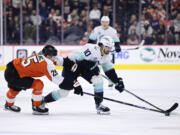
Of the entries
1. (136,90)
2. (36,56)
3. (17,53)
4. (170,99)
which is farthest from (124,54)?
(36,56)

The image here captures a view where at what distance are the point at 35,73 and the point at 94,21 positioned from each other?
6.55 metres

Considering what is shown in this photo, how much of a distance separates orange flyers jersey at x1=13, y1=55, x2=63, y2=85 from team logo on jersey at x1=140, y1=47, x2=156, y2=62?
241 inches

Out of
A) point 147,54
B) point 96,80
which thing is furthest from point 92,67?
point 147,54

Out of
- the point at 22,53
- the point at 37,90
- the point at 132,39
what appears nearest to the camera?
the point at 37,90

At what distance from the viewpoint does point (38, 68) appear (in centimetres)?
436

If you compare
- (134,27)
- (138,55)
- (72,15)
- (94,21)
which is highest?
(72,15)

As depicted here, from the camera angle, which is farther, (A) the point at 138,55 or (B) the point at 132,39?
(B) the point at 132,39

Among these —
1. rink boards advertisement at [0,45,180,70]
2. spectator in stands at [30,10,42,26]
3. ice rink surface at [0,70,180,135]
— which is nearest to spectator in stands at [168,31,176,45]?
rink boards advertisement at [0,45,180,70]

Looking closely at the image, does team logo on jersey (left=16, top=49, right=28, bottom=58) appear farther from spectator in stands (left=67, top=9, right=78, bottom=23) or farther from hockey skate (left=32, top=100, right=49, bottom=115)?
hockey skate (left=32, top=100, right=49, bottom=115)

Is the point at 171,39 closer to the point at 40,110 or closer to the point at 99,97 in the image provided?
the point at 99,97

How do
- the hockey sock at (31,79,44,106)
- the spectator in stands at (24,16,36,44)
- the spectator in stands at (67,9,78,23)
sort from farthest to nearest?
the spectator in stands at (67,9,78,23), the spectator in stands at (24,16,36,44), the hockey sock at (31,79,44,106)

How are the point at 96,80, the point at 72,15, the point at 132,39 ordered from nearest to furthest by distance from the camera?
the point at 96,80
the point at 132,39
the point at 72,15

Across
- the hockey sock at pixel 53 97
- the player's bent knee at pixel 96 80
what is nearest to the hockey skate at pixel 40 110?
the hockey sock at pixel 53 97

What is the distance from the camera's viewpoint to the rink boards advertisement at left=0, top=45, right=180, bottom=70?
10.2 metres
